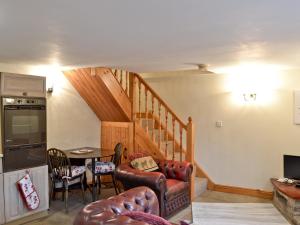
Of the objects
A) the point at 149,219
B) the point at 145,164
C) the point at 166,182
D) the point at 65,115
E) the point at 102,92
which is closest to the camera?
the point at 149,219

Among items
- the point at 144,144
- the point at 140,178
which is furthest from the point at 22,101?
the point at 144,144

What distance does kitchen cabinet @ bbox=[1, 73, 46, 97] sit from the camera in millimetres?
3846

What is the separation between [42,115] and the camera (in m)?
4.24

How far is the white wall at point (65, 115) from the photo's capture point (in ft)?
16.5

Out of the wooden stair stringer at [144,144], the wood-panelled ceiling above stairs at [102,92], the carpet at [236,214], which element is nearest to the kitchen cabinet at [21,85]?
the wood-panelled ceiling above stairs at [102,92]

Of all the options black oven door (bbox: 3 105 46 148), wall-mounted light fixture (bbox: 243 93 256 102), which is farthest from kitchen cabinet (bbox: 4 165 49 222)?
wall-mounted light fixture (bbox: 243 93 256 102)

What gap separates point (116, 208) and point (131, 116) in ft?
11.2

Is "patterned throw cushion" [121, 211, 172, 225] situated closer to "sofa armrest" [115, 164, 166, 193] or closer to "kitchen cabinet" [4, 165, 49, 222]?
"sofa armrest" [115, 164, 166, 193]

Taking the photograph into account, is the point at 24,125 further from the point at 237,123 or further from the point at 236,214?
the point at 237,123

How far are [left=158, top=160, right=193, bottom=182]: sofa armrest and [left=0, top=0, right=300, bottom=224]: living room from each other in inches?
20.7

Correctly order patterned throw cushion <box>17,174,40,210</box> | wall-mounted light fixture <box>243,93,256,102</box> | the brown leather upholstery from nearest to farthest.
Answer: the brown leather upholstery → patterned throw cushion <box>17,174,40,210</box> → wall-mounted light fixture <box>243,93,256,102</box>

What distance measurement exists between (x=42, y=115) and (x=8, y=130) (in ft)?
1.78

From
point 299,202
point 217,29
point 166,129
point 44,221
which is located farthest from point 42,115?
point 299,202

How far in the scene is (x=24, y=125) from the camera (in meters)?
4.01
